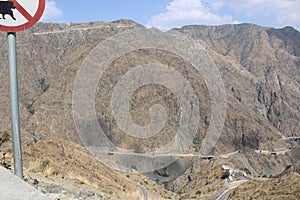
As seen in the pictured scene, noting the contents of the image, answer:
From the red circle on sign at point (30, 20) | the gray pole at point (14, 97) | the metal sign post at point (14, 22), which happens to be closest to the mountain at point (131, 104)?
the gray pole at point (14, 97)

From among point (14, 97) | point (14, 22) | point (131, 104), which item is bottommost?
point (131, 104)

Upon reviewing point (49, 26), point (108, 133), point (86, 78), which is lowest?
point (108, 133)

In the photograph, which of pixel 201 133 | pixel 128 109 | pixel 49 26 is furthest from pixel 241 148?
pixel 49 26

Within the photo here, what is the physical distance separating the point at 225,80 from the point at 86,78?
7129cm

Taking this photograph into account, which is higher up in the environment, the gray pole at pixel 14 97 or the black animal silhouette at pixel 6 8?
the black animal silhouette at pixel 6 8

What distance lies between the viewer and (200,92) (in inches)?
4567

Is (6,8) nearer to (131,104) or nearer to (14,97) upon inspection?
(14,97)

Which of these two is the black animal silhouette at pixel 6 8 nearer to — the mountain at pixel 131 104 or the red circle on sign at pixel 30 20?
the red circle on sign at pixel 30 20

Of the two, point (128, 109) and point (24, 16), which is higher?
point (24, 16)

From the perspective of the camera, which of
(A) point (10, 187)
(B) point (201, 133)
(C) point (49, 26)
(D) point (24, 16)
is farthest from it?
(C) point (49, 26)

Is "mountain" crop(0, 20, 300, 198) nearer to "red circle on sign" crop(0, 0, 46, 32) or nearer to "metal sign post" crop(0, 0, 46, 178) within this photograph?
"metal sign post" crop(0, 0, 46, 178)

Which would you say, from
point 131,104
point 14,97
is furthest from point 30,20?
point 131,104

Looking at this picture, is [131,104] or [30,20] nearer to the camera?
[30,20]

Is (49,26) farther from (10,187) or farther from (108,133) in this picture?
(10,187)
